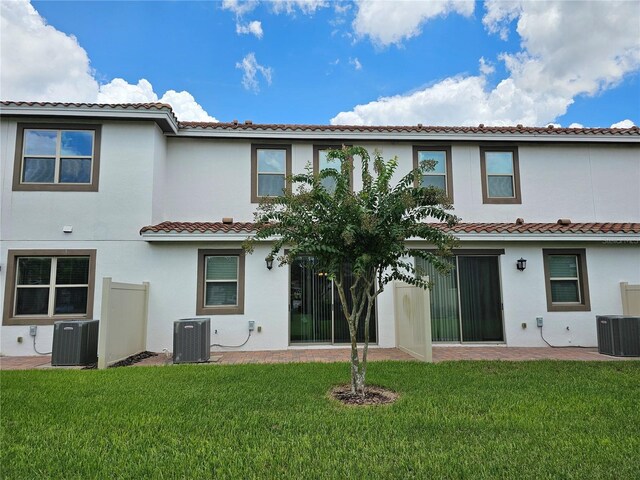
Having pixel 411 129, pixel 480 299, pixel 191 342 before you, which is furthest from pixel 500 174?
pixel 191 342

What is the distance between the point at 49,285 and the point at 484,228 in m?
11.7

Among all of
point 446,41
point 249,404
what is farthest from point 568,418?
point 446,41

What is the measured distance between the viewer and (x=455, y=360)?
8695mm

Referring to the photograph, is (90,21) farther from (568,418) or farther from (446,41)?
(568,418)

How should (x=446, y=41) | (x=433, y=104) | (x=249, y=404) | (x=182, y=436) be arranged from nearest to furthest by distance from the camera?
(x=182, y=436) < (x=249, y=404) < (x=446, y=41) < (x=433, y=104)

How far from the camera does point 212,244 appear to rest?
412 inches

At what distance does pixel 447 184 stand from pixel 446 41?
5.51 meters

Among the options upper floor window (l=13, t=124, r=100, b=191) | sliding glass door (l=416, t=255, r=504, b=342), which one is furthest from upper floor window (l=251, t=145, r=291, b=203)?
sliding glass door (l=416, t=255, r=504, b=342)

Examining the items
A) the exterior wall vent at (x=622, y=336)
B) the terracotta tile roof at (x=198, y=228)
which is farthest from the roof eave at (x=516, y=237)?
the exterior wall vent at (x=622, y=336)

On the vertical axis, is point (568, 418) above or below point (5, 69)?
below

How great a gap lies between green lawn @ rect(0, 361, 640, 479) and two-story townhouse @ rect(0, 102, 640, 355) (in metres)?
3.20

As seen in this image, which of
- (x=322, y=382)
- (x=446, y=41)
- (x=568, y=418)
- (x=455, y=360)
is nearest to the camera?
(x=568, y=418)

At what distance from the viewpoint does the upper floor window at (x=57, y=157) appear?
34.1ft

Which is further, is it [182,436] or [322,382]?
[322,382]
